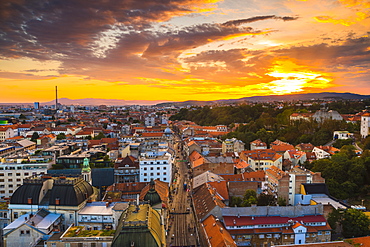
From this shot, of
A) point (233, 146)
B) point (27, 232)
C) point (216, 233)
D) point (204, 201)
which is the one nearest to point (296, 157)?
point (233, 146)

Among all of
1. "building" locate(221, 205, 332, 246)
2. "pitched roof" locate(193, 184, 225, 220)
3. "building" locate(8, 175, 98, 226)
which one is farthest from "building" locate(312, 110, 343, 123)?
"building" locate(8, 175, 98, 226)

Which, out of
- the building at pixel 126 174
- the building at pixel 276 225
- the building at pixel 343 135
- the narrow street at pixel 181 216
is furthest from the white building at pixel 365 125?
the building at pixel 126 174

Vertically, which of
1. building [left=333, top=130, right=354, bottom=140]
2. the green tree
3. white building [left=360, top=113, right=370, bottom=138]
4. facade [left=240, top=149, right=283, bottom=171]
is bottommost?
the green tree

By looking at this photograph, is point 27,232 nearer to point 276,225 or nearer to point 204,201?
point 204,201

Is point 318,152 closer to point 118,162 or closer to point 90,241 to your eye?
point 118,162

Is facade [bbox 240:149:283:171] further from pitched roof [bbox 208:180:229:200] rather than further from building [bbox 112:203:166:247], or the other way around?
building [bbox 112:203:166:247]
